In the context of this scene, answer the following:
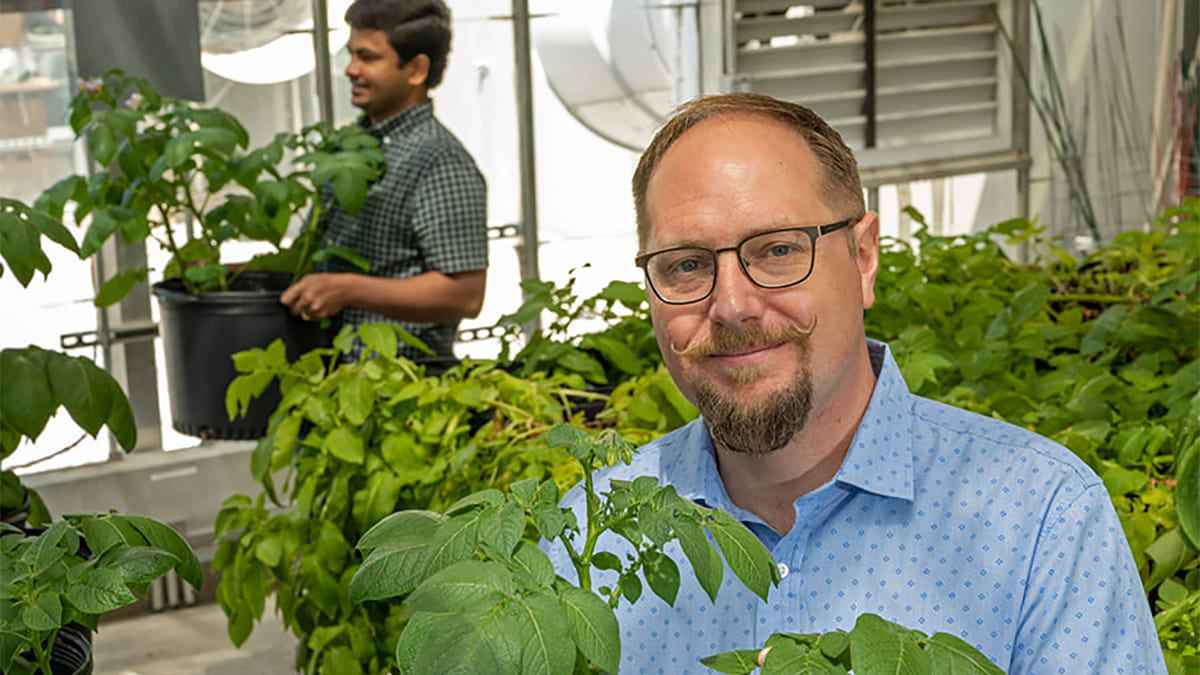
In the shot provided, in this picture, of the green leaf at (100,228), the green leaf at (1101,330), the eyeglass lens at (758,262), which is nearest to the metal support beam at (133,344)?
Answer: the green leaf at (100,228)

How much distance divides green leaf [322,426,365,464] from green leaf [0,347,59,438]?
340 millimetres

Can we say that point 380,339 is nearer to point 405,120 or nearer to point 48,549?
point 48,549

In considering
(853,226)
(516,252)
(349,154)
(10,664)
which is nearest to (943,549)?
(853,226)

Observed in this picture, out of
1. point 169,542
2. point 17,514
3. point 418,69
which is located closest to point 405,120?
point 418,69

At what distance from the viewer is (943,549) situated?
94cm

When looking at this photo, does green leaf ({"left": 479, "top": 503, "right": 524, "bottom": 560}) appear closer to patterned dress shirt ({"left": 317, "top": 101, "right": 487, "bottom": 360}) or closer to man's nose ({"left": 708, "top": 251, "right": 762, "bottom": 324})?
man's nose ({"left": 708, "top": 251, "right": 762, "bottom": 324})

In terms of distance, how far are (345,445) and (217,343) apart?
1.83 ft

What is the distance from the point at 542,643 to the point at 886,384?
1.74 feet

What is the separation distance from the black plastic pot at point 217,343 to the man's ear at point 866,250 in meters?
1.06

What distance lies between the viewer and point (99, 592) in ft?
2.38

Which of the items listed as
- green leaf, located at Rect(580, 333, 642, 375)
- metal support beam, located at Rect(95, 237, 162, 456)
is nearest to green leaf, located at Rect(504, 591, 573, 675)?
green leaf, located at Rect(580, 333, 642, 375)

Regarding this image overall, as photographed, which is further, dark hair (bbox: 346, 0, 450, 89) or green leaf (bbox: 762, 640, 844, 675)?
dark hair (bbox: 346, 0, 450, 89)

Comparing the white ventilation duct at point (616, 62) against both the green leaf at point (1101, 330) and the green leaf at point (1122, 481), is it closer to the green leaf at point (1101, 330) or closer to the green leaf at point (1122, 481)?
the green leaf at point (1101, 330)

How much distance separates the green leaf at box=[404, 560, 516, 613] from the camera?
0.58m
